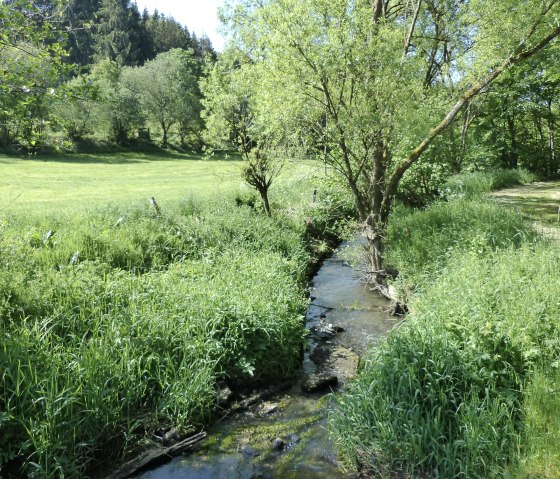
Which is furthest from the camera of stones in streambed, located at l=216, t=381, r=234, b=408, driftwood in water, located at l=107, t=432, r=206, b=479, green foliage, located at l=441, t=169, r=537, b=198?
green foliage, located at l=441, t=169, r=537, b=198

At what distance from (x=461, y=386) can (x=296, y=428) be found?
206 cm

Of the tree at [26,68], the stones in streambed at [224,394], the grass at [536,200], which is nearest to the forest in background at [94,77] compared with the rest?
the tree at [26,68]

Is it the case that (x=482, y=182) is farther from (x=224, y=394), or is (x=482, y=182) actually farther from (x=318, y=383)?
(x=224, y=394)

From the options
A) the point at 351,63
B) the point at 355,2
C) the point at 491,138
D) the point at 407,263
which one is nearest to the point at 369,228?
the point at 407,263

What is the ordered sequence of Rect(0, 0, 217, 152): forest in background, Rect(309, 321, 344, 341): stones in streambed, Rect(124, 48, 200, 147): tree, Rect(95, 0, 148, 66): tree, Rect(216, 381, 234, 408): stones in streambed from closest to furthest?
Rect(0, 0, 217, 152): forest in background < Rect(216, 381, 234, 408): stones in streambed < Rect(309, 321, 344, 341): stones in streambed < Rect(124, 48, 200, 147): tree < Rect(95, 0, 148, 66): tree

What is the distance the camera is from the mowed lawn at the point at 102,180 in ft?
51.9

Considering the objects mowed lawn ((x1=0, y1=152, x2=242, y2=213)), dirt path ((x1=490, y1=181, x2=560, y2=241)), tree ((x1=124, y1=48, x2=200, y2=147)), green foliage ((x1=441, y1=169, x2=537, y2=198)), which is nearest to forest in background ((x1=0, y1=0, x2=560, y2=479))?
dirt path ((x1=490, y1=181, x2=560, y2=241))

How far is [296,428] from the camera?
17.4ft

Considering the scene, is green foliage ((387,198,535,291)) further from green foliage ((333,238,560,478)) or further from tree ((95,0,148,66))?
tree ((95,0,148,66))

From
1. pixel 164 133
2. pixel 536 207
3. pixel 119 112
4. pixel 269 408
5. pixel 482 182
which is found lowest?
pixel 269 408

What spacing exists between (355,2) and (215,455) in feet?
26.5

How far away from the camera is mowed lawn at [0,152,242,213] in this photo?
15812mm

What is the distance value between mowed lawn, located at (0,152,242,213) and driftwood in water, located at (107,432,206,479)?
950 centimetres

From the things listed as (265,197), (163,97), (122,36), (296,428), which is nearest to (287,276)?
(296,428)
